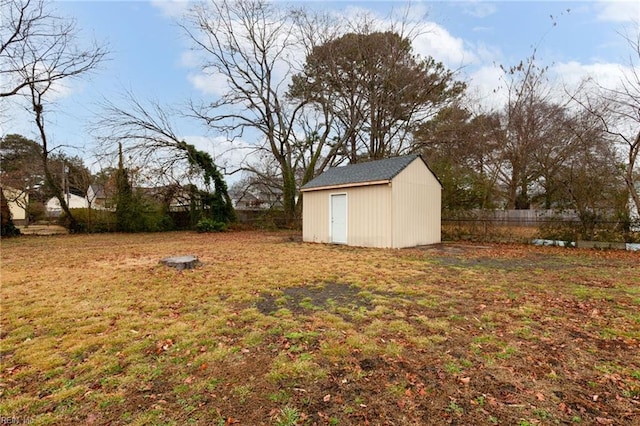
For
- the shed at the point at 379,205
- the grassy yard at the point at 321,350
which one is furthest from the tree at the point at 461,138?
the grassy yard at the point at 321,350

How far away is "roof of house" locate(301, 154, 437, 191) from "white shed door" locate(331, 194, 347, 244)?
53cm

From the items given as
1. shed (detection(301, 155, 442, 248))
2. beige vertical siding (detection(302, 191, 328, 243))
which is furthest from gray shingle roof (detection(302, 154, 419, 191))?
beige vertical siding (detection(302, 191, 328, 243))

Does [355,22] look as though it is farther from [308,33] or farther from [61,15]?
[61,15]

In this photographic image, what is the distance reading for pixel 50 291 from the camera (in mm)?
4723

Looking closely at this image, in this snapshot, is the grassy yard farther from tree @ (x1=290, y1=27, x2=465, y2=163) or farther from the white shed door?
tree @ (x1=290, y1=27, x2=465, y2=163)

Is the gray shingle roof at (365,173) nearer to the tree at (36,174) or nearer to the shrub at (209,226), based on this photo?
the shrub at (209,226)

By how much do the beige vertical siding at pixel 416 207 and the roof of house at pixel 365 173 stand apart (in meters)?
0.22

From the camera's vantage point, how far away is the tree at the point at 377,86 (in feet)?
51.6

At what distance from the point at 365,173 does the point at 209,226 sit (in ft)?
30.6

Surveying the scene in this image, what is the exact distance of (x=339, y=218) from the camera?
10969 millimetres

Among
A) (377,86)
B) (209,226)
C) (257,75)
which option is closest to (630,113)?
(377,86)

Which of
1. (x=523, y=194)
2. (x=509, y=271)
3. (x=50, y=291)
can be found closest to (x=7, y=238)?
(x=50, y=291)

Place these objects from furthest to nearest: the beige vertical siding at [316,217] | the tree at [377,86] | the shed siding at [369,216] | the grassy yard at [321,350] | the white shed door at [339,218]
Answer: the tree at [377,86]
the beige vertical siding at [316,217]
the white shed door at [339,218]
the shed siding at [369,216]
the grassy yard at [321,350]

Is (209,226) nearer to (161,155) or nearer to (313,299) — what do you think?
(161,155)
